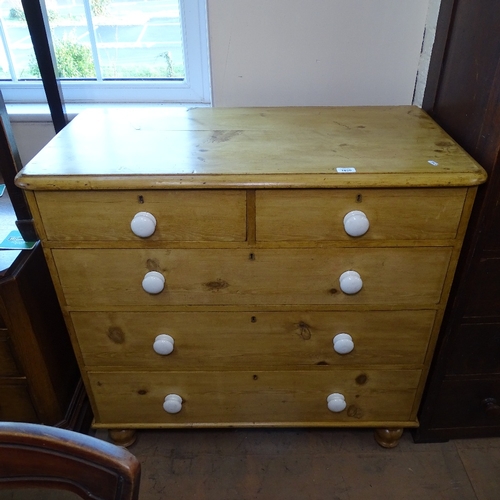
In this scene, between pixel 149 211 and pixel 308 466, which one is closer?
pixel 149 211

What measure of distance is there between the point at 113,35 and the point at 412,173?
116 centimetres

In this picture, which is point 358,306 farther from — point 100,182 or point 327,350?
point 100,182

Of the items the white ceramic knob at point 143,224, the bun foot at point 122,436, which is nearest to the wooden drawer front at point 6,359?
the bun foot at point 122,436

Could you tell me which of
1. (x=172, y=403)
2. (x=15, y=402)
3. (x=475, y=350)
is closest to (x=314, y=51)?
(x=475, y=350)

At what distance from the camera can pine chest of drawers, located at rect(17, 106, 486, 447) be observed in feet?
3.08

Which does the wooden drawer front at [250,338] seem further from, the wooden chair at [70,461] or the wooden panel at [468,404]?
the wooden chair at [70,461]

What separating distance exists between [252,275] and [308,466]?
67 centimetres

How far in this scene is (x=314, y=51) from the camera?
1316 mm

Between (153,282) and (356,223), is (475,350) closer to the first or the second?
(356,223)

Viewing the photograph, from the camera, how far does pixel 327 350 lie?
3.90 ft

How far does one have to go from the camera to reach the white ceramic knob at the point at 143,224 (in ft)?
3.10

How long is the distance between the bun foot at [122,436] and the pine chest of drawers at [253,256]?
0.10ft

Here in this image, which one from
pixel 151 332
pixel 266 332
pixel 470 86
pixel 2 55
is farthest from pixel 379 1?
pixel 2 55

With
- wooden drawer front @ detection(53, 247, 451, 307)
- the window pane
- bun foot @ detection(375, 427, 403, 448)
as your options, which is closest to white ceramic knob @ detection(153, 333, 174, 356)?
wooden drawer front @ detection(53, 247, 451, 307)
